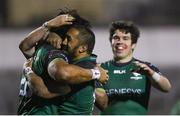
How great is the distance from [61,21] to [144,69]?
15.3 inches

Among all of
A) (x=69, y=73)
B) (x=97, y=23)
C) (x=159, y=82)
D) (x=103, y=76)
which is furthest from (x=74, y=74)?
(x=97, y=23)

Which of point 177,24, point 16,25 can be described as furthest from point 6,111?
point 177,24

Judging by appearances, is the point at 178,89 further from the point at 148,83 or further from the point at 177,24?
the point at 148,83

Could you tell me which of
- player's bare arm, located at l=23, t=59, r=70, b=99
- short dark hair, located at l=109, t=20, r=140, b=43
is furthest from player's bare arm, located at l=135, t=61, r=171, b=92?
player's bare arm, located at l=23, t=59, r=70, b=99

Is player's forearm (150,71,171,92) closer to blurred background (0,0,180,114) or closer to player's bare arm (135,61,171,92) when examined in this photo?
player's bare arm (135,61,171,92)

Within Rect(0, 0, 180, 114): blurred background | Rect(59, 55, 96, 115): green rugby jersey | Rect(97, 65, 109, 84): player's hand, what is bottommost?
Rect(0, 0, 180, 114): blurred background

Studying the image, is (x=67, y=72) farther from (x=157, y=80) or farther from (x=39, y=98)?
(x=157, y=80)

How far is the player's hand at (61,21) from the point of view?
271 centimetres

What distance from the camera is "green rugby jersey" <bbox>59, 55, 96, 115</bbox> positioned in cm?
275

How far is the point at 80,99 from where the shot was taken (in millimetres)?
2758

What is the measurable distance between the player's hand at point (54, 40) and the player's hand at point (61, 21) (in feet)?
0.13

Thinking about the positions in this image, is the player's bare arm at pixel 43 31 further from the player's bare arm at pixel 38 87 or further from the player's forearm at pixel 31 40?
the player's bare arm at pixel 38 87

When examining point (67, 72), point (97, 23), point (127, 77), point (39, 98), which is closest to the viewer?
point (67, 72)

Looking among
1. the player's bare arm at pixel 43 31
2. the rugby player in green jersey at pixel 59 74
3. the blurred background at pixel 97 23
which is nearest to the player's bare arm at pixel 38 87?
the rugby player in green jersey at pixel 59 74
